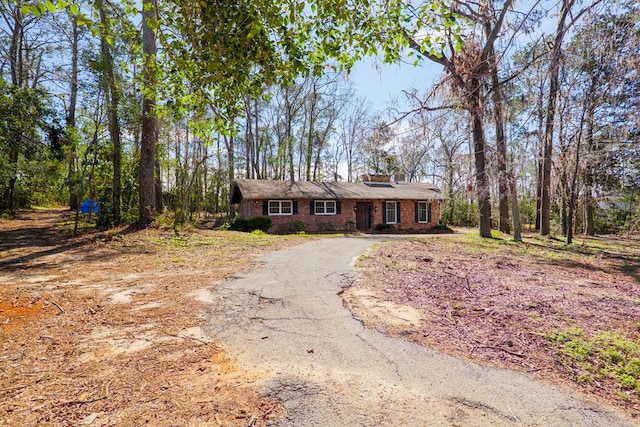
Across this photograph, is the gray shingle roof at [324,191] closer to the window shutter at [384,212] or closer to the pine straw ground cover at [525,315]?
the window shutter at [384,212]

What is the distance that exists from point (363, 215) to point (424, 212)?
479 cm

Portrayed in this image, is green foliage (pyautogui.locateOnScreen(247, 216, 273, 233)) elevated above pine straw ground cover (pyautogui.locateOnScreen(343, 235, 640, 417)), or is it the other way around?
green foliage (pyautogui.locateOnScreen(247, 216, 273, 233))

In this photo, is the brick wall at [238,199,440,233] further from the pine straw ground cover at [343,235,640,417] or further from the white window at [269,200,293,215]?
the pine straw ground cover at [343,235,640,417]

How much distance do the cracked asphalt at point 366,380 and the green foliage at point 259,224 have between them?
14.4 metres

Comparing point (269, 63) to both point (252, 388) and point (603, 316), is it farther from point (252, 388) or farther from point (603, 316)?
point (603, 316)

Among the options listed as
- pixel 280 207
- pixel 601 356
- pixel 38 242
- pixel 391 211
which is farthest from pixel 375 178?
pixel 601 356

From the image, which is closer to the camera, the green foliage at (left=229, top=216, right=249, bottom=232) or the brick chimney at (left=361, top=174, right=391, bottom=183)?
the green foliage at (left=229, top=216, right=249, bottom=232)

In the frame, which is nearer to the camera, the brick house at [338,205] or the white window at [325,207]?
the brick house at [338,205]

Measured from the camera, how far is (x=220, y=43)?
323cm

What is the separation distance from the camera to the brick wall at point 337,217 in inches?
783

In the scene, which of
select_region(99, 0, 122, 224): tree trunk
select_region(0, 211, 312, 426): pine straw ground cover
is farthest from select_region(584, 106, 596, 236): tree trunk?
select_region(99, 0, 122, 224): tree trunk

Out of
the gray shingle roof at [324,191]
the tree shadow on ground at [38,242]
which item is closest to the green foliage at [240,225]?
the gray shingle roof at [324,191]

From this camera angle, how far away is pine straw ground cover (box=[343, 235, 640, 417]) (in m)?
3.03

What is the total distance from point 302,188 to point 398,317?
1828 centimetres
